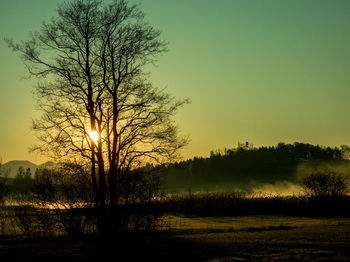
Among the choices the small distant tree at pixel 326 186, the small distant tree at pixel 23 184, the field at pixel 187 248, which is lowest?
the field at pixel 187 248

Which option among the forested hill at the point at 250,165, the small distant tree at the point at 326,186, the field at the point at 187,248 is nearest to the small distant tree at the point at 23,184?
the field at the point at 187,248

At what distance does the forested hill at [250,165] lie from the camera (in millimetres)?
166625

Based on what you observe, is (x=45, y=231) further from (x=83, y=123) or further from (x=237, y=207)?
(x=237, y=207)

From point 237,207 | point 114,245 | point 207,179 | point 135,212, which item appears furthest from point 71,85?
point 207,179

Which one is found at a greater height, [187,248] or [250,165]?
[250,165]

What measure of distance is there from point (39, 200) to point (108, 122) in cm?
578

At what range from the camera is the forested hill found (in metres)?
167

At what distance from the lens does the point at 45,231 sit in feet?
82.0

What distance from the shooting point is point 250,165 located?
173 meters

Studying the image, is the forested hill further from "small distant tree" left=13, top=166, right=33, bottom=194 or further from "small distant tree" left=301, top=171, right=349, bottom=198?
"small distant tree" left=301, top=171, right=349, bottom=198

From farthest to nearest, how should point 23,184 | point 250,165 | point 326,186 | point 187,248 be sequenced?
point 250,165 < point 23,184 < point 326,186 < point 187,248

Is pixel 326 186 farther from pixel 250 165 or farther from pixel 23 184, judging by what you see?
pixel 250 165

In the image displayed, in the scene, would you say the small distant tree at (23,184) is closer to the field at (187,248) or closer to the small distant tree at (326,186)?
the field at (187,248)

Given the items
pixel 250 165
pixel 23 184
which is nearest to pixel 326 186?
pixel 23 184
